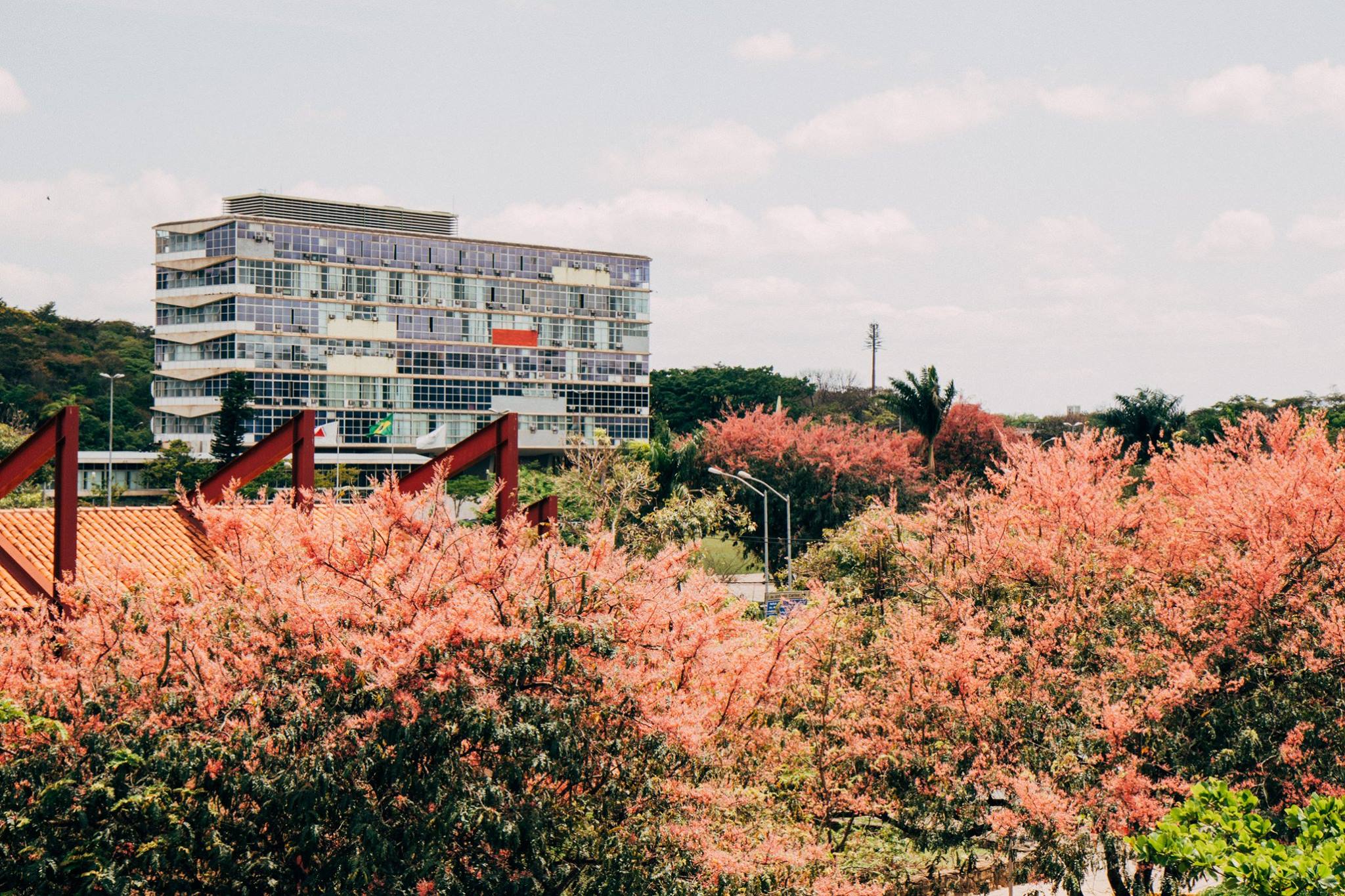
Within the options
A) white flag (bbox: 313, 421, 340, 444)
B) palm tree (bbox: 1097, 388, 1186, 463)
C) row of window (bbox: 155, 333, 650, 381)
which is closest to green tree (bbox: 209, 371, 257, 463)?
row of window (bbox: 155, 333, 650, 381)

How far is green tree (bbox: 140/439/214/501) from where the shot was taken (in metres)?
67.2

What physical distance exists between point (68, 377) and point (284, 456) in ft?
248

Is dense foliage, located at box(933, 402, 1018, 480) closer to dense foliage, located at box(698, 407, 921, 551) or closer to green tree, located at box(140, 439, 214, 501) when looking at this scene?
dense foliage, located at box(698, 407, 921, 551)

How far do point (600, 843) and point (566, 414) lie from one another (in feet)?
248

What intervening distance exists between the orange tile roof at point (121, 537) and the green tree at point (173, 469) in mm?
49205

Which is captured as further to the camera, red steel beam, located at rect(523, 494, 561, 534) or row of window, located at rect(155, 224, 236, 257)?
row of window, located at rect(155, 224, 236, 257)

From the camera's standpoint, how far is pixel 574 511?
45000 mm

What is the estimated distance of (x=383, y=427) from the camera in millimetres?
78438

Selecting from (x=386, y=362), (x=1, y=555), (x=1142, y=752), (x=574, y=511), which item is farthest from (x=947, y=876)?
(x=386, y=362)

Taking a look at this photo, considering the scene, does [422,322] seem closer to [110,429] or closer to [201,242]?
[201,242]

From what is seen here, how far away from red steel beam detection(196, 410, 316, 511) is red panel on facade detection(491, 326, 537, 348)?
220 feet

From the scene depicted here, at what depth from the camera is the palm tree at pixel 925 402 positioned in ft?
170

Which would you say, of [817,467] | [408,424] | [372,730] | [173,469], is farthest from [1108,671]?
[408,424]

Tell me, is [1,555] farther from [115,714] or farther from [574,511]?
[574,511]
